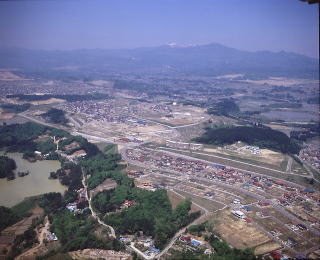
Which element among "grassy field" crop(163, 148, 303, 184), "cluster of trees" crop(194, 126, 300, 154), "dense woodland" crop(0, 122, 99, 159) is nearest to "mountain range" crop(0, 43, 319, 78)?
"cluster of trees" crop(194, 126, 300, 154)

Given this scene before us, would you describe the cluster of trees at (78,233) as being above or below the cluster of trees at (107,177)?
below

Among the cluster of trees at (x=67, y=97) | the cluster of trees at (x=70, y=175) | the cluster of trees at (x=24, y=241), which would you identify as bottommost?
the cluster of trees at (x=24, y=241)

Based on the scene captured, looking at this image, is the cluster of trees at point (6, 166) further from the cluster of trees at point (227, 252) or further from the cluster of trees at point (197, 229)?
the cluster of trees at point (227, 252)

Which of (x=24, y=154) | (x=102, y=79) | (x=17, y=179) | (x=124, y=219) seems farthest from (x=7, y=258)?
(x=102, y=79)

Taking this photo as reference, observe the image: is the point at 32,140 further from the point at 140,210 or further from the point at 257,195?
the point at 257,195

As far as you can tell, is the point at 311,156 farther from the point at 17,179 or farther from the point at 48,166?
the point at 17,179

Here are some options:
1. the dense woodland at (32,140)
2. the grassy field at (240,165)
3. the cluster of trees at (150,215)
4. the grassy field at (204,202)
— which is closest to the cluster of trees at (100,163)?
the dense woodland at (32,140)

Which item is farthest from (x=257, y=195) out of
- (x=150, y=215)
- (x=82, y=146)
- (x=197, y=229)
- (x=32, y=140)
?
(x=32, y=140)
